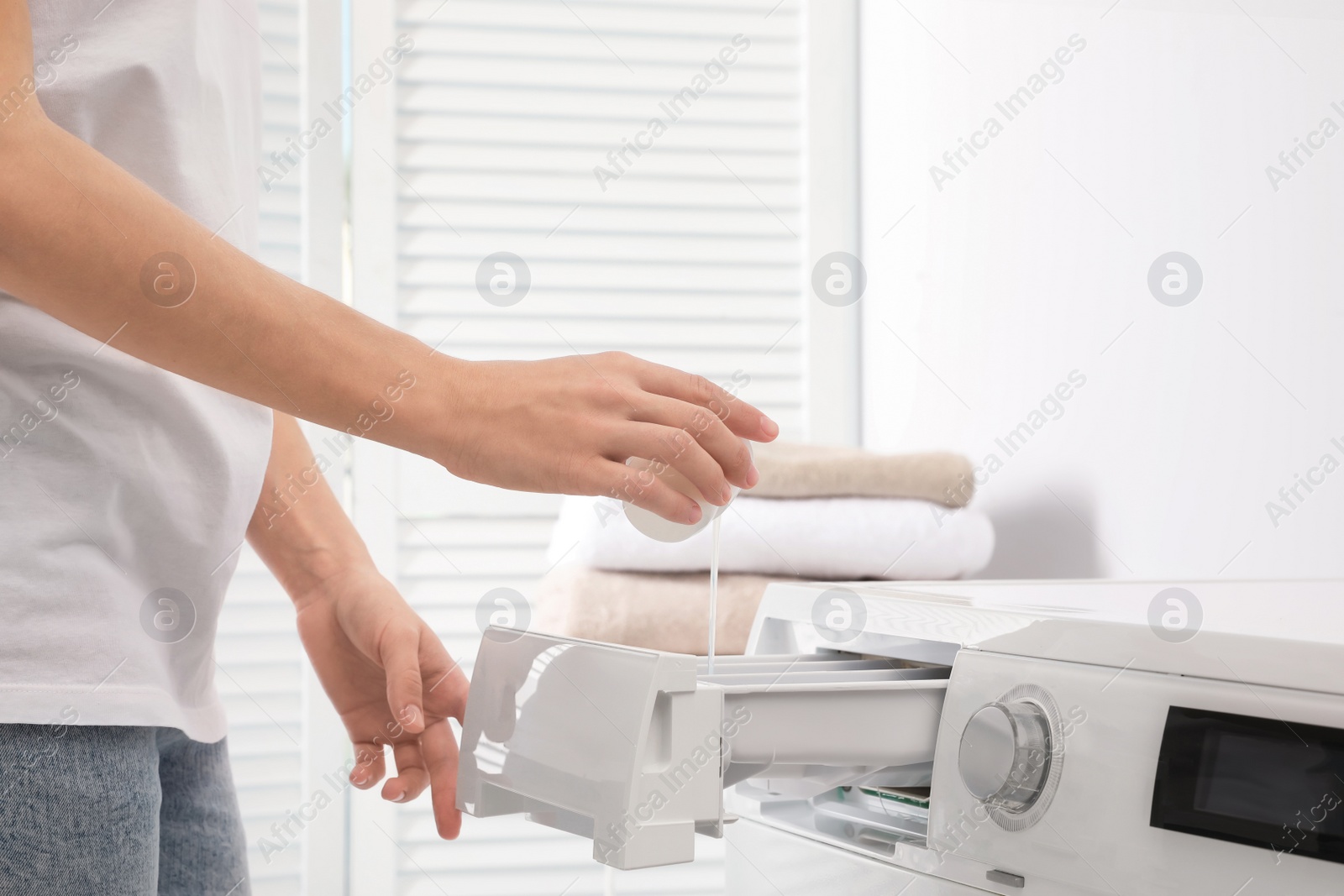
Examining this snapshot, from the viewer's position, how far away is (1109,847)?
41cm

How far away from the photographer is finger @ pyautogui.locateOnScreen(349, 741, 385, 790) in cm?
58

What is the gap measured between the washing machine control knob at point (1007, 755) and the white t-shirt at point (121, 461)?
13.7 inches

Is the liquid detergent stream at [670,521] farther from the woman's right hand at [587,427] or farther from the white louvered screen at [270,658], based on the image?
the white louvered screen at [270,658]

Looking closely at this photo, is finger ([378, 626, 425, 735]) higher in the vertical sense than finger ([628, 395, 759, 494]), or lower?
lower

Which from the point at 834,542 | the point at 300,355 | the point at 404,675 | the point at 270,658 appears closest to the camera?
the point at 300,355

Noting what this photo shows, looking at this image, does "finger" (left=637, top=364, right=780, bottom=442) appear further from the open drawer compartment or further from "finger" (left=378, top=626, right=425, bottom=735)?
"finger" (left=378, top=626, right=425, bottom=735)

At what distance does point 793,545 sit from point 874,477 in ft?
0.33

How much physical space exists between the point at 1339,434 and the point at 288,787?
4.03 feet

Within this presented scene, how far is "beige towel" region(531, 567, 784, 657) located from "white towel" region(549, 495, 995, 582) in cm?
2

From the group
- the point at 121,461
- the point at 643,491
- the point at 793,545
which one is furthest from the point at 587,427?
the point at 793,545

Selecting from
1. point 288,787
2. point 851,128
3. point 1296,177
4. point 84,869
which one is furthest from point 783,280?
point 84,869

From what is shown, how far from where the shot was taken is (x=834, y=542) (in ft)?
3.29

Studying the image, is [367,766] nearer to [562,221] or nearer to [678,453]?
[678,453]

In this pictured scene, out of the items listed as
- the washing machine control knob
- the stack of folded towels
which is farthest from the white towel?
the washing machine control knob
